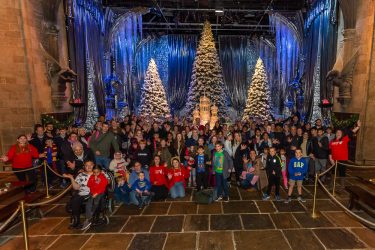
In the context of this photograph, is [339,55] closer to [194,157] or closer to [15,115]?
[194,157]

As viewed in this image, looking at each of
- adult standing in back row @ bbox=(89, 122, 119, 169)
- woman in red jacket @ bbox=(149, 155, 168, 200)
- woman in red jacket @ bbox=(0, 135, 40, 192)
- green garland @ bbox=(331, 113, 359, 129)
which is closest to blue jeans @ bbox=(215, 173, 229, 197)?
woman in red jacket @ bbox=(149, 155, 168, 200)

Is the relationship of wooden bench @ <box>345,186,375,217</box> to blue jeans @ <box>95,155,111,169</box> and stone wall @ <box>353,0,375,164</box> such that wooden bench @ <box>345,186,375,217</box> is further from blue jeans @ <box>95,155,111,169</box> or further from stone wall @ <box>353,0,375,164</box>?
blue jeans @ <box>95,155,111,169</box>

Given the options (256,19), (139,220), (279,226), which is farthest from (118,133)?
(256,19)

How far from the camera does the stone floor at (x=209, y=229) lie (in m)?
4.39

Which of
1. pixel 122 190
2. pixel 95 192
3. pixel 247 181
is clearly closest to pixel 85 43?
pixel 122 190

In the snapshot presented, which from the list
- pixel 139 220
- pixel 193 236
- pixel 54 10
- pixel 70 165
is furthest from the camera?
pixel 54 10

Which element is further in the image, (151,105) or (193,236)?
(151,105)

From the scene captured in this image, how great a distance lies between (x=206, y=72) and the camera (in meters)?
17.1

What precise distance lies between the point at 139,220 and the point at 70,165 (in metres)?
2.22

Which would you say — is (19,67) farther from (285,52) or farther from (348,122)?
(285,52)

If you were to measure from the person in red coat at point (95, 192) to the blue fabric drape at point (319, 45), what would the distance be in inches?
407

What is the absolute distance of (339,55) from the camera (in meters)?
9.91

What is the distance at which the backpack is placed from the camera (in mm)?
6113

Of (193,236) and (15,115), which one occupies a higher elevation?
(15,115)
